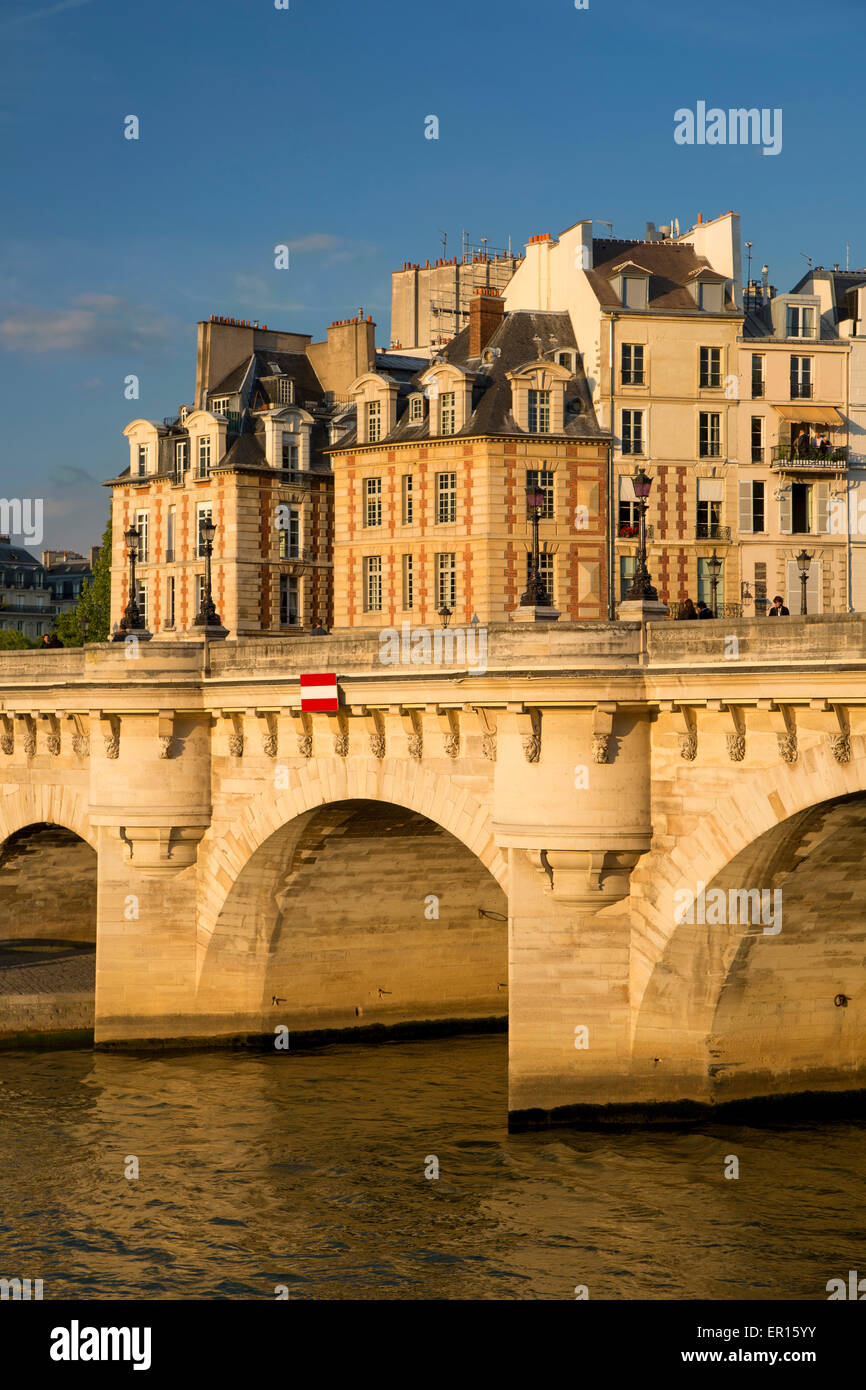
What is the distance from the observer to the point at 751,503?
55688 mm

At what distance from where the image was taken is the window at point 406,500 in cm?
5691

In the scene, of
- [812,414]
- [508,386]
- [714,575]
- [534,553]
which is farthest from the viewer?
[812,414]

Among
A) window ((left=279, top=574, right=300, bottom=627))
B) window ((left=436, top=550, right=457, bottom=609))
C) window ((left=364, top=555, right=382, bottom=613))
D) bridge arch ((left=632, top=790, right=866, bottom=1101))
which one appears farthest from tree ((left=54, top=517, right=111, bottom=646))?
bridge arch ((left=632, top=790, right=866, bottom=1101))

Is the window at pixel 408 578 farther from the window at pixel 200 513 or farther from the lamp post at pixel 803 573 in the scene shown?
the lamp post at pixel 803 573

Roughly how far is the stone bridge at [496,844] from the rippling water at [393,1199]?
161 centimetres

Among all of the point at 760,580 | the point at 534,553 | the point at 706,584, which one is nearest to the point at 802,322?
the point at 760,580

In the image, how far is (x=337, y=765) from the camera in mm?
33188

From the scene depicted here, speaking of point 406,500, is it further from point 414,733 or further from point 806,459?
point 414,733

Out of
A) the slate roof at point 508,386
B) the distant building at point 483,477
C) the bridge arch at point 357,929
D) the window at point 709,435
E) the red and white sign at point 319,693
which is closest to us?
the red and white sign at point 319,693

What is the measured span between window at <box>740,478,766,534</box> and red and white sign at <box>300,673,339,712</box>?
85.1 feet

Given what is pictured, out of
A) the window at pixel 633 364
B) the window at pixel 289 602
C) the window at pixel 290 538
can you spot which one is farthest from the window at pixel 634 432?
the window at pixel 289 602

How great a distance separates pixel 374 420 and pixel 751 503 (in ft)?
38.9
